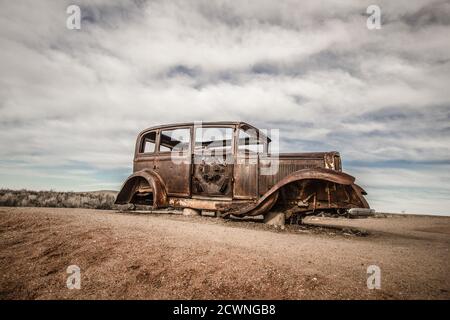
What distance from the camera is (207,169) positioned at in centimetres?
600

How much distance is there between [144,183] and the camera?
6.92m

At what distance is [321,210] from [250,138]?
2.44 metres

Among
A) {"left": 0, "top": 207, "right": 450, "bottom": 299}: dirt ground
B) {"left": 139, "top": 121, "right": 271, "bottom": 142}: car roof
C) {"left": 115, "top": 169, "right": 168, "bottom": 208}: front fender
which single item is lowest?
{"left": 0, "top": 207, "right": 450, "bottom": 299}: dirt ground

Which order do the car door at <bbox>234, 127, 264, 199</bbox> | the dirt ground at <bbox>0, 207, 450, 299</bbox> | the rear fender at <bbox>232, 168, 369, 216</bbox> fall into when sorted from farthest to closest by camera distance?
1. the car door at <bbox>234, 127, 264, 199</bbox>
2. the rear fender at <bbox>232, 168, 369, 216</bbox>
3. the dirt ground at <bbox>0, 207, 450, 299</bbox>

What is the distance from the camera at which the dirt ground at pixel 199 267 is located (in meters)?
1.94

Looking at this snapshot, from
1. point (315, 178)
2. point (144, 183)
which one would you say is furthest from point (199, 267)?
point (144, 183)

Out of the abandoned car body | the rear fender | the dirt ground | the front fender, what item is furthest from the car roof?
the dirt ground

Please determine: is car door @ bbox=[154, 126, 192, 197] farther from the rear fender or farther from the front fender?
the rear fender

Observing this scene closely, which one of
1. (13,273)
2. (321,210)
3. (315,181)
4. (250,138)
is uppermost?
(250,138)

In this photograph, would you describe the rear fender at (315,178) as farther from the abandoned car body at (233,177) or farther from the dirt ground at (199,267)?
the dirt ground at (199,267)

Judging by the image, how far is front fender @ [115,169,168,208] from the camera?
20.4 feet

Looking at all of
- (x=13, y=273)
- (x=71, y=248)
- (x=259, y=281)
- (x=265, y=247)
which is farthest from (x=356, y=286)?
(x=13, y=273)

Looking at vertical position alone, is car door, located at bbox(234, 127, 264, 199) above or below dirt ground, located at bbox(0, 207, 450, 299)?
above

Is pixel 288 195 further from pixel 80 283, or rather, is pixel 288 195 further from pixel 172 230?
pixel 80 283
